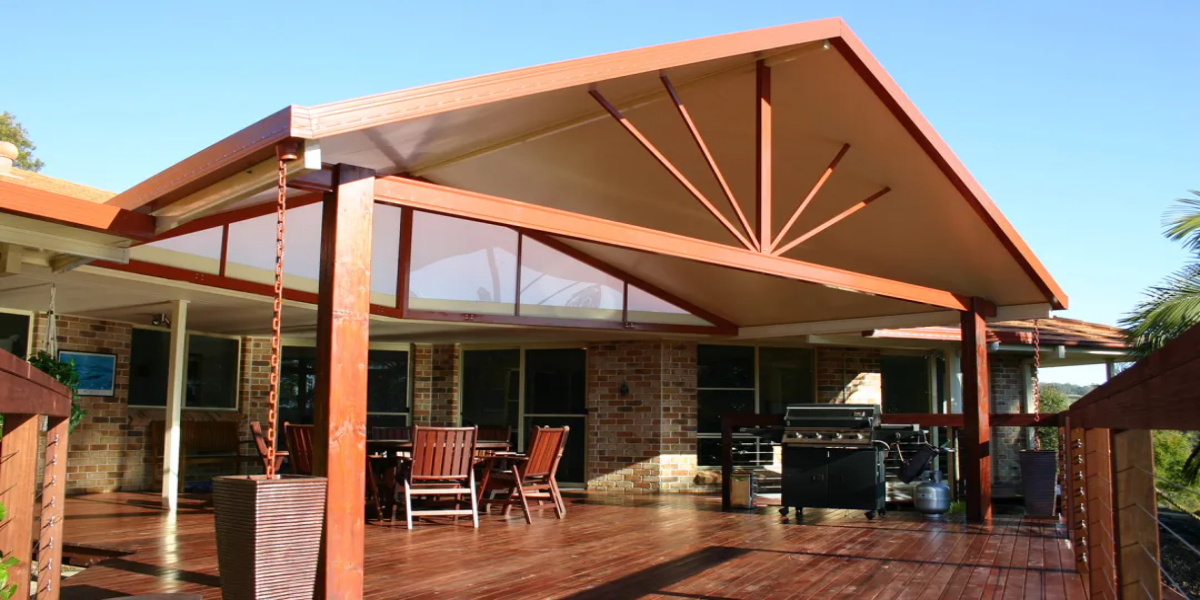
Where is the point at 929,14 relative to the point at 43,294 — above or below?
above

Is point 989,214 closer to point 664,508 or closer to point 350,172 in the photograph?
point 664,508

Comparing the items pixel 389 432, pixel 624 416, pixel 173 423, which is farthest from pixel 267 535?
pixel 624 416

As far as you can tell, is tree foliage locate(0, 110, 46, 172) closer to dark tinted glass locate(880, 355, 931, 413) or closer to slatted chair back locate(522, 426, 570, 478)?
slatted chair back locate(522, 426, 570, 478)

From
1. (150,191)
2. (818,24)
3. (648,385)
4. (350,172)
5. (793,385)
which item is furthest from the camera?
(793,385)

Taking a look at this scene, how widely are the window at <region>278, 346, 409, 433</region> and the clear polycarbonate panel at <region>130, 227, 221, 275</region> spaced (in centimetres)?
451

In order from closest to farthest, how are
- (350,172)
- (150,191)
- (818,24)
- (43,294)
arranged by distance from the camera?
(350,172) < (150,191) < (818,24) < (43,294)

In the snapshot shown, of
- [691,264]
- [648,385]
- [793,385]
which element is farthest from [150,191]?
[793,385]

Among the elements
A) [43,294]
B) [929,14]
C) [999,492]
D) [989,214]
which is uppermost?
[929,14]

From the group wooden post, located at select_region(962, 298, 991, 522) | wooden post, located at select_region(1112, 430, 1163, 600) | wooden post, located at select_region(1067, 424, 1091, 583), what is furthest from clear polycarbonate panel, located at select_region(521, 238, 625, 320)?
wooden post, located at select_region(1112, 430, 1163, 600)

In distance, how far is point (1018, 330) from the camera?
11.6 m

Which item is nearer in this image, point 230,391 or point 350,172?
point 350,172

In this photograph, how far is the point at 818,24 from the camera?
5660 millimetres

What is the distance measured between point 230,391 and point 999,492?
9.84 metres

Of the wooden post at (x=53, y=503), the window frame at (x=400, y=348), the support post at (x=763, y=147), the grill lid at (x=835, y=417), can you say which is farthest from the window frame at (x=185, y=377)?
the wooden post at (x=53, y=503)
